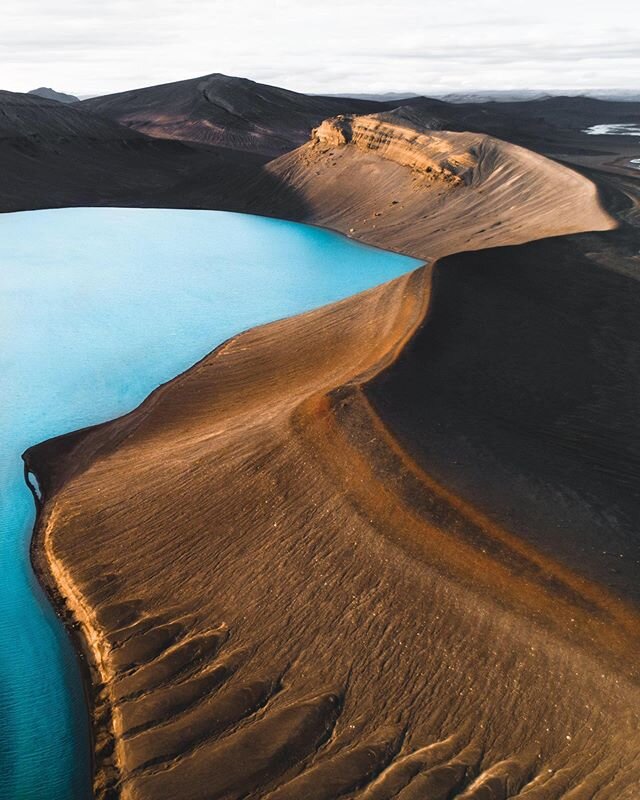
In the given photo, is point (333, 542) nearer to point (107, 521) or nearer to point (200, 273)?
point (107, 521)

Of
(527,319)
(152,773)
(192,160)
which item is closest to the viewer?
(152,773)

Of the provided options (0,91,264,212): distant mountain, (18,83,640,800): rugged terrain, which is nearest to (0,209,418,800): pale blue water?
(18,83,640,800): rugged terrain

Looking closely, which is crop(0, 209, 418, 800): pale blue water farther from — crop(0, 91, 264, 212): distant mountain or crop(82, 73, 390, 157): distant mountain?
crop(82, 73, 390, 157): distant mountain

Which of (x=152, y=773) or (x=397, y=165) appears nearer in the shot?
(x=152, y=773)

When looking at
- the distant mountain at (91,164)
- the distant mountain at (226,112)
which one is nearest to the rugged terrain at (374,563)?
the distant mountain at (91,164)

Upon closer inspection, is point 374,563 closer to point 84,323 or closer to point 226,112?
point 84,323

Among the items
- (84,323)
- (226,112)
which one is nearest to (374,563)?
(84,323)

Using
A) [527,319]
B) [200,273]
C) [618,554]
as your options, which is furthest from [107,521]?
[200,273]
